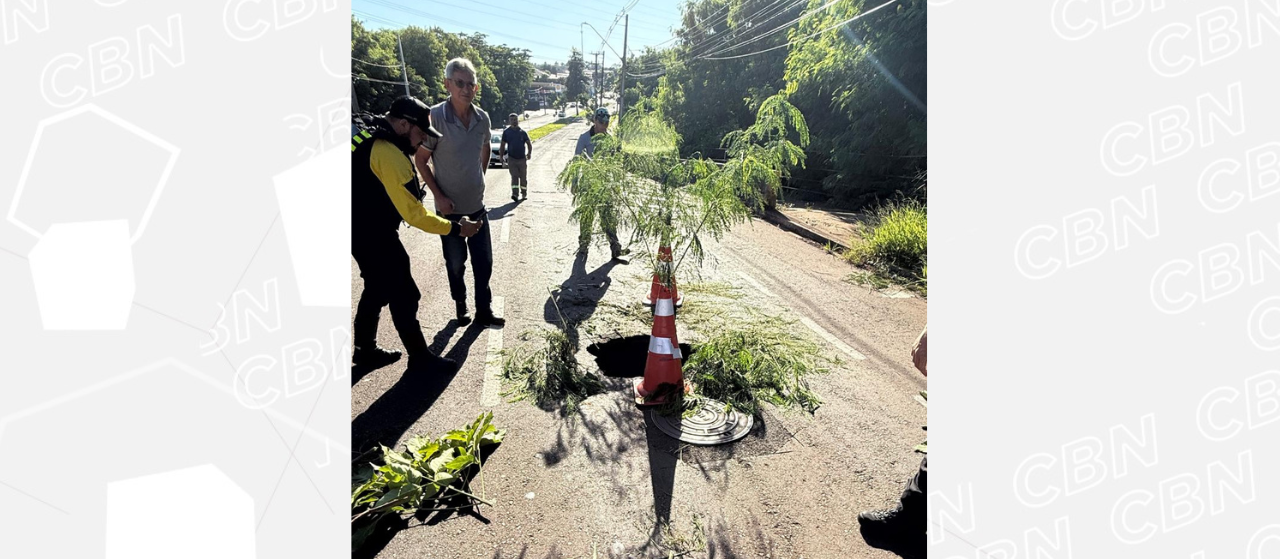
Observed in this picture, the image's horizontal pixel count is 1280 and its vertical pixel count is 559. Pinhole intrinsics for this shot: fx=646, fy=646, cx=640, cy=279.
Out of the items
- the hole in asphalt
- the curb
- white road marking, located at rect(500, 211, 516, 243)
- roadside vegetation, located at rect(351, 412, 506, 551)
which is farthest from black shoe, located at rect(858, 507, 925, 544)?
white road marking, located at rect(500, 211, 516, 243)

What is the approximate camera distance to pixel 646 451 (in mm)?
3424

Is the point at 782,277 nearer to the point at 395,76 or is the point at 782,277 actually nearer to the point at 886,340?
the point at 886,340

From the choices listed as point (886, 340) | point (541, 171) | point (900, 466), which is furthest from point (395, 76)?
point (900, 466)

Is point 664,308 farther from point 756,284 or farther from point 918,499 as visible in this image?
point 756,284

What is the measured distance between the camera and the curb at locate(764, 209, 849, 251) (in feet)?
32.4

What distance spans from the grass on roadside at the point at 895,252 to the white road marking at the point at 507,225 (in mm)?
4760

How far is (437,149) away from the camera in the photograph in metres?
4.93

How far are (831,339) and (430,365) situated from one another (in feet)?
10.3

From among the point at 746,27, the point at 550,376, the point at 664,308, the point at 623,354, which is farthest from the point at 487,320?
the point at 746,27

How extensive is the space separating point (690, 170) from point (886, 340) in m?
2.19

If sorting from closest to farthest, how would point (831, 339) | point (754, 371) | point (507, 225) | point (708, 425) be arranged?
point (708, 425) → point (754, 371) → point (831, 339) → point (507, 225)

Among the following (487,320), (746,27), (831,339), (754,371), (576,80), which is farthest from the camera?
(576,80)

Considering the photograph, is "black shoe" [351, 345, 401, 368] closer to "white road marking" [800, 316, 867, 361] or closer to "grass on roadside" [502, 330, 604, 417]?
"grass on roadside" [502, 330, 604, 417]

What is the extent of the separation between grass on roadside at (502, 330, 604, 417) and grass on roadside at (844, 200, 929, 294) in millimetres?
4126
